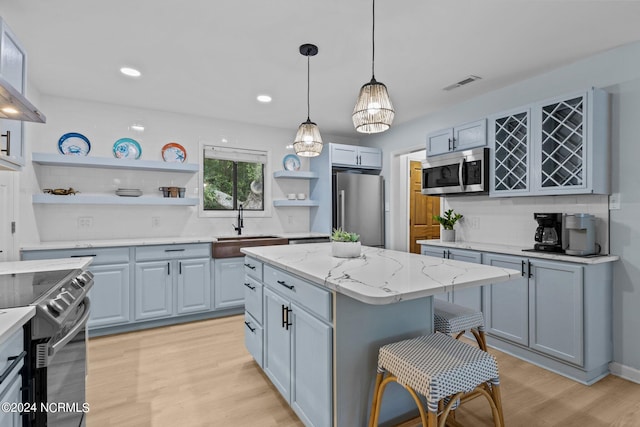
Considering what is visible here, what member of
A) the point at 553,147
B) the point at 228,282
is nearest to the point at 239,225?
the point at 228,282

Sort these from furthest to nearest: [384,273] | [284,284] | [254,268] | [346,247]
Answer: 1. [254,268]
2. [346,247]
3. [284,284]
4. [384,273]

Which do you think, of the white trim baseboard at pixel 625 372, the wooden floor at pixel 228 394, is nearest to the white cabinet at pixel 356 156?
the wooden floor at pixel 228 394

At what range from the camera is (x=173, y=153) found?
411 centimetres

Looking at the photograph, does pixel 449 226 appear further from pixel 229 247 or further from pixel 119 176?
pixel 119 176

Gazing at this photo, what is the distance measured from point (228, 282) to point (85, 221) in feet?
5.63

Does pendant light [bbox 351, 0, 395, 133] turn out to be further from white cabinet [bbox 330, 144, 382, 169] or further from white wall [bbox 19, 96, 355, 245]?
white wall [bbox 19, 96, 355, 245]

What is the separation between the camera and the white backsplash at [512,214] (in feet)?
8.71

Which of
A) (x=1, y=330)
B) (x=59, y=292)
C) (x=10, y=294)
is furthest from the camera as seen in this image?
(x=59, y=292)

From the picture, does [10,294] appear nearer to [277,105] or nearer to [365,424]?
[365,424]

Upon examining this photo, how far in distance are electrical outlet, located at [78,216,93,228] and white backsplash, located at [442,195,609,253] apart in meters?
4.12

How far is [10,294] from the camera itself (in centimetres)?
137

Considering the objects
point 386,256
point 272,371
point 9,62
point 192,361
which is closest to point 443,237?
point 386,256

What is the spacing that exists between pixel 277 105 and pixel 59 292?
2984mm

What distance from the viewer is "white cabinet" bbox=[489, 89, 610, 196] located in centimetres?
250
